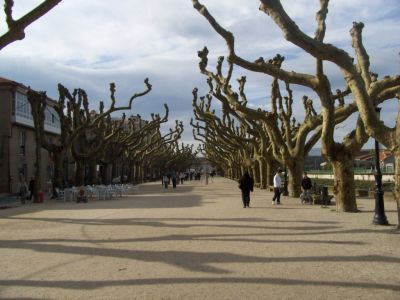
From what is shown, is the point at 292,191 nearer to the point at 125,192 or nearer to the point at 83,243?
the point at 125,192

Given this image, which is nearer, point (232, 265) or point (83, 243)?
point (232, 265)

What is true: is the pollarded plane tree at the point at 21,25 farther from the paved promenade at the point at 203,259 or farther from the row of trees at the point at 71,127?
the paved promenade at the point at 203,259

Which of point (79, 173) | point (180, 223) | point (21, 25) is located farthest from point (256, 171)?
point (21, 25)

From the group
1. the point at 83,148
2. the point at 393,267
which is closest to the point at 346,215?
the point at 393,267

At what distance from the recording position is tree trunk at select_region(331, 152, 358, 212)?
1617cm

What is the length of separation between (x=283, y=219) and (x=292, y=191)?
11359mm

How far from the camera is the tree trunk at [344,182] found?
16.2m

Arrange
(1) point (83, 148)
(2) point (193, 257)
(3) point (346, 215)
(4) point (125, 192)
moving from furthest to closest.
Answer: (1) point (83, 148) → (4) point (125, 192) → (3) point (346, 215) → (2) point (193, 257)

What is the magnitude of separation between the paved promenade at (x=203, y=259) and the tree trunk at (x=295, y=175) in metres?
10.5

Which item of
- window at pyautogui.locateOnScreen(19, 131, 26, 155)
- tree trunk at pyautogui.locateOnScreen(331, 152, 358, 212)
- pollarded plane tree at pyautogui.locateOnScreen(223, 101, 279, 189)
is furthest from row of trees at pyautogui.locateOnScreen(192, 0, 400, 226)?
window at pyautogui.locateOnScreen(19, 131, 26, 155)

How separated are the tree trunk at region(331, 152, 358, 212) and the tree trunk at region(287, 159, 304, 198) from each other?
8.45 metres

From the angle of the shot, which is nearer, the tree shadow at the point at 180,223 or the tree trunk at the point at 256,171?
the tree shadow at the point at 180,223

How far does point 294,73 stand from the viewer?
14.0 metres

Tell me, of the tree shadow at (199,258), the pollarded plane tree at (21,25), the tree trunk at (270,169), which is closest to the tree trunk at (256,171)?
the tree trunk at (270,169)
